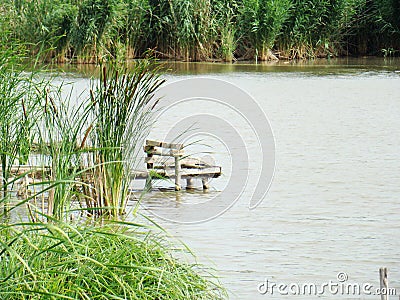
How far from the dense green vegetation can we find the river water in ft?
20.8

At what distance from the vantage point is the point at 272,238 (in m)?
6.61

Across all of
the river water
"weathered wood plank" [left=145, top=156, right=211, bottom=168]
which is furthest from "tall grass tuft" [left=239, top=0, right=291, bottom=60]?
"weathered wood plank" [left=145, top=156, right=211, bottom=168]

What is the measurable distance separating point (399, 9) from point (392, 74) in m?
4.60

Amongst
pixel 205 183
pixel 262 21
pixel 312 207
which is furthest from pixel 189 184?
pixel 262 21

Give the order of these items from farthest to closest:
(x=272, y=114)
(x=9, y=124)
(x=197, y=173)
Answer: (x=272, y=114), (x=197, y=173), (x=9, y=124)

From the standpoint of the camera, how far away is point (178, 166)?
775 cm

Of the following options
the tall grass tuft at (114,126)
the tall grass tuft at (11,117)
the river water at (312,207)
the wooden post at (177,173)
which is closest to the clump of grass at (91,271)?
the river water at (312,207)

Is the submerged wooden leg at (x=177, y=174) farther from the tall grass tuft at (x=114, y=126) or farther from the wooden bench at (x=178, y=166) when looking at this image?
the tall grass tuft at (x=114, y=126)

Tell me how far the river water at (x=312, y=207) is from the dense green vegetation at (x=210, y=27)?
635cm

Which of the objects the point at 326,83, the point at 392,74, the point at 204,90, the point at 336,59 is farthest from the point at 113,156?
the point at 336,59

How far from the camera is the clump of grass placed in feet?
10.6

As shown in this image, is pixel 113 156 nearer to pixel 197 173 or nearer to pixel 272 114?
pixel 197 173

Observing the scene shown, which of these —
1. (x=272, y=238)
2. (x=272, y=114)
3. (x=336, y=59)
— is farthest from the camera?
(x=336, y=59)

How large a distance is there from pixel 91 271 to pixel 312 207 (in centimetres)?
434
